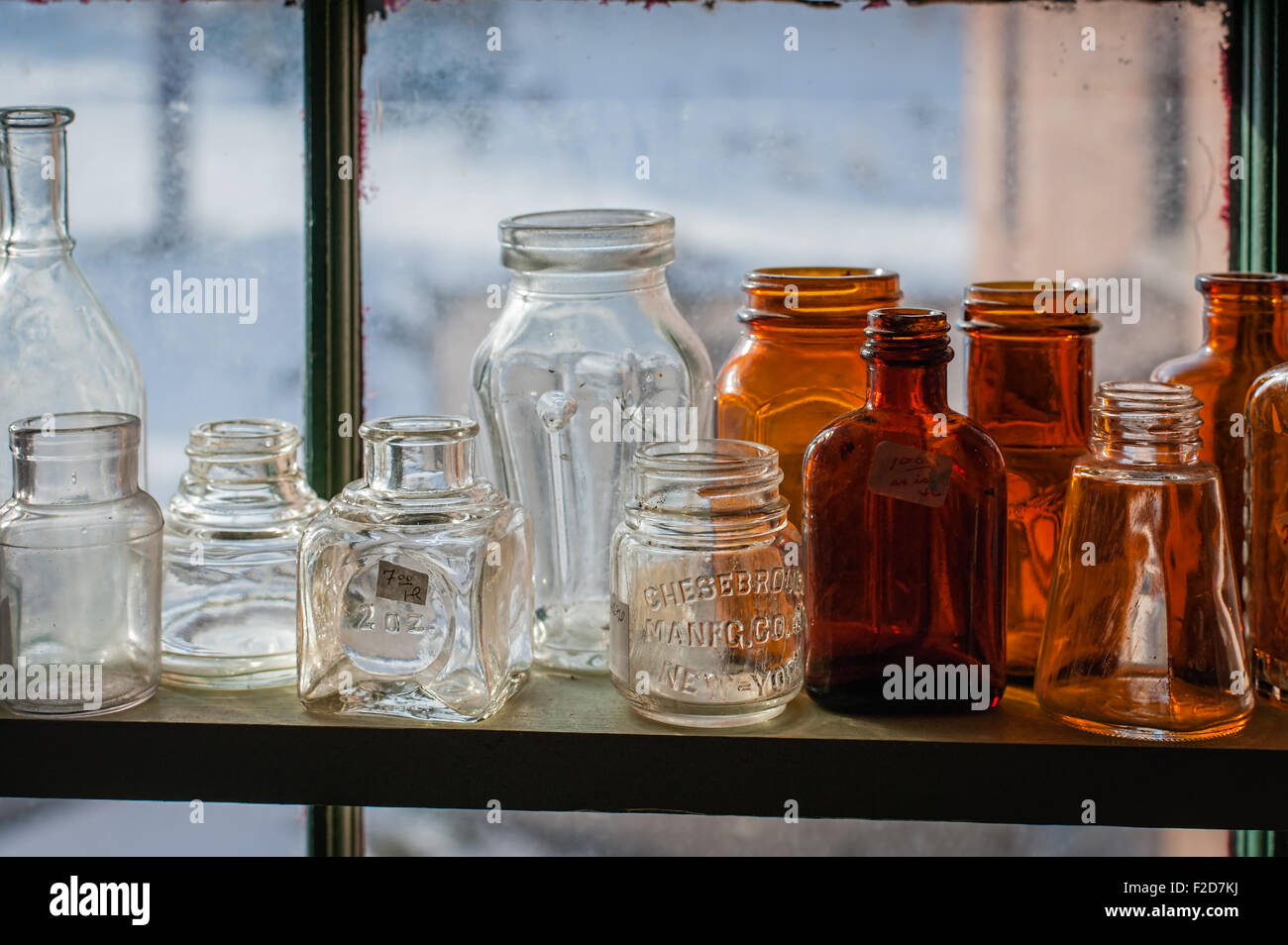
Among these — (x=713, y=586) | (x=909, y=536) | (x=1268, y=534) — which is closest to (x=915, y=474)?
(x=909, y=536)

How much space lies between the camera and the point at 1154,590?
83cm

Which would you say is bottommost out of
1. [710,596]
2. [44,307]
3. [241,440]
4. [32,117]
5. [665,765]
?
[665,765]

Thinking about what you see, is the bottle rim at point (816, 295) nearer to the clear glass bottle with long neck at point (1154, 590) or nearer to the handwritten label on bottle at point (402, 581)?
the clear glass bottle with long neck at point (1154, 590)

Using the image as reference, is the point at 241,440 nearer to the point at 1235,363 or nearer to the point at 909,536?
the point at 909,536

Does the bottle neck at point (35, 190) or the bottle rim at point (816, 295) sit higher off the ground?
the bottle neck at point (35, 190)

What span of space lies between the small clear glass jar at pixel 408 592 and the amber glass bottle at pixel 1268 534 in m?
0.51

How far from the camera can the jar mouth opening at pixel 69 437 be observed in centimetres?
88

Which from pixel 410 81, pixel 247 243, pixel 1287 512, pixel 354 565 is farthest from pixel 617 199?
pixel 1287 512

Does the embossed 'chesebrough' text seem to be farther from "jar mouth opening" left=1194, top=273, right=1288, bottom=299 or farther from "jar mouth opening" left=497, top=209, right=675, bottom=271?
"jar mouth opening" left=1194, top=273, right=1288, bottom=299

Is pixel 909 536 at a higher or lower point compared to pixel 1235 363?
lower

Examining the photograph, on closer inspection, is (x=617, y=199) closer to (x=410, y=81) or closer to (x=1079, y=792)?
(x=410, y=81)

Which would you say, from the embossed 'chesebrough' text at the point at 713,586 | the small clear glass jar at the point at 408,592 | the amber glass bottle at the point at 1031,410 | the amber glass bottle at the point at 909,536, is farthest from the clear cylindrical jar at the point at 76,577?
the amber glass bottle at the point at 1031,410

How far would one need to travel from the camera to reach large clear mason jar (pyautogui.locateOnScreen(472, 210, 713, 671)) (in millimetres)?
939

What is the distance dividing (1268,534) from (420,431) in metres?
0.58
